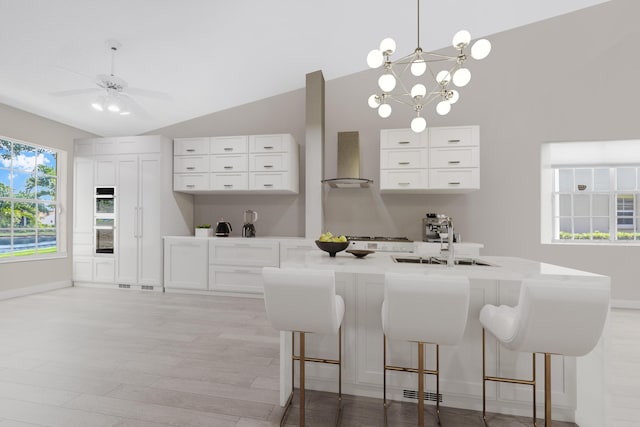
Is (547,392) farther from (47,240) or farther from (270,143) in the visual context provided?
(47,240)

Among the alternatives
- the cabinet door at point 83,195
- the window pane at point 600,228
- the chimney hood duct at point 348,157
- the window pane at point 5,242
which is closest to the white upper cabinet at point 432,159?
the chimney hood duct at point 348,157

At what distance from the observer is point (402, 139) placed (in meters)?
4.01

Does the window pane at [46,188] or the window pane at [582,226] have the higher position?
the window pane at [46,188]

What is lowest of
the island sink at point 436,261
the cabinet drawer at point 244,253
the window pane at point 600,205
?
the cabinet drawer at point 244,253

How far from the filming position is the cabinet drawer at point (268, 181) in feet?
14.4

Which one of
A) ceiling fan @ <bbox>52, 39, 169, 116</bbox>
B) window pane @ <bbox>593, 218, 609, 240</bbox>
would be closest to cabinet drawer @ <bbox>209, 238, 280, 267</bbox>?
ceiling fan @ <bbox>52, 39, 169, 116</bbox>

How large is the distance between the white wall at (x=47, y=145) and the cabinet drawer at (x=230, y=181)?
2.41 meters

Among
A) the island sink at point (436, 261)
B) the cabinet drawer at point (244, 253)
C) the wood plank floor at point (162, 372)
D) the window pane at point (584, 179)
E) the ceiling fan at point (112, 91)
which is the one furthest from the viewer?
the window pane at point (584, 179)

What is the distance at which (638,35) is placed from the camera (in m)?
3.93

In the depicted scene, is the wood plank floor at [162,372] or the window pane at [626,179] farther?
the window pane at [626,179]

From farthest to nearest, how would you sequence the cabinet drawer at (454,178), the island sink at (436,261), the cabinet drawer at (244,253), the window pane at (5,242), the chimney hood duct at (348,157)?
the cabinet drawer at (244,253)
the chimney hood duct at (348,157)
the window pane at (5,242)
the cabinet drawer at (454,178)
the island sink at (436,261)

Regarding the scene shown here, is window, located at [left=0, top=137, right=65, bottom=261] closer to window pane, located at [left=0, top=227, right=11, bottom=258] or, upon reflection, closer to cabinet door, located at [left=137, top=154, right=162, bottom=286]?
window pane, located at [left=0, top=227, right=11, bottom=258]

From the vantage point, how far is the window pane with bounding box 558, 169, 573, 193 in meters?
4.48

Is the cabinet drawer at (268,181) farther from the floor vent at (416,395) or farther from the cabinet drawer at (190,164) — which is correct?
the floor vent at (416,395)
